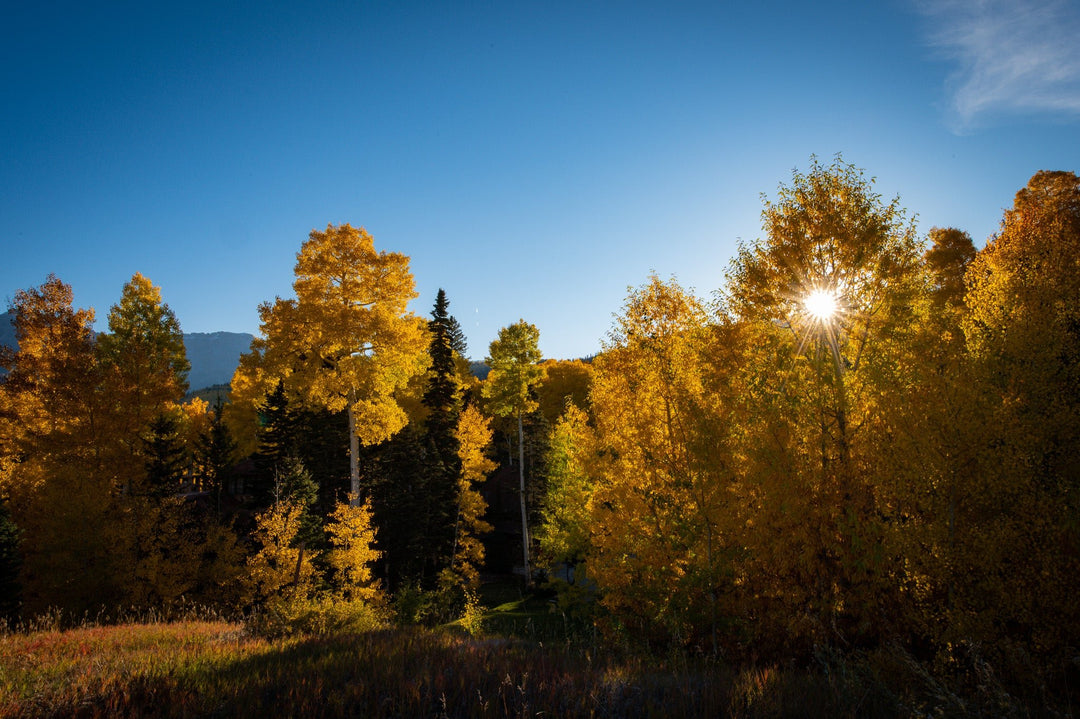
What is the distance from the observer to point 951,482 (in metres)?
7.31

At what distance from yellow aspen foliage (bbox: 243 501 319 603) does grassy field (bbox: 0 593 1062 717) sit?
1096cm

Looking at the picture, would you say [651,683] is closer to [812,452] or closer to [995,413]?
[812,452]

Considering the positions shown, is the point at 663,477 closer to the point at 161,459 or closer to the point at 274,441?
the point at 274,441

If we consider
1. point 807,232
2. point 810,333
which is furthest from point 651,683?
point 807,232

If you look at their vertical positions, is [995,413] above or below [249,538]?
above

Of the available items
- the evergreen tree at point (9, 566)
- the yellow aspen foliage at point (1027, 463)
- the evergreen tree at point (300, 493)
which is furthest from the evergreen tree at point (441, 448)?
the yellow aspen foliage at point (1027, 463)

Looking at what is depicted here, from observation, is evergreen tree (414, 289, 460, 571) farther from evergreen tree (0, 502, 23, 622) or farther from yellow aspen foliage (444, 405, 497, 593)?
evergreen tree (0, 502, 23, 622)

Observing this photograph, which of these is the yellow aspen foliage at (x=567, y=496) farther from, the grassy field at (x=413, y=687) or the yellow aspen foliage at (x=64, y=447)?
the yellow aspen foliage at (x=64, y=447)

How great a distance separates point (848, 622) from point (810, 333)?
550 centimetres

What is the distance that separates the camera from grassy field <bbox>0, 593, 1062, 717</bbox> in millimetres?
4473

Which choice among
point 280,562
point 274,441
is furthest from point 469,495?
point 274,441

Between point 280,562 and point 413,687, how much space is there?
16.3 m

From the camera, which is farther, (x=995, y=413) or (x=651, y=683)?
(x=995, y=413)

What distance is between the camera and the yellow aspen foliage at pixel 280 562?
17500mm
